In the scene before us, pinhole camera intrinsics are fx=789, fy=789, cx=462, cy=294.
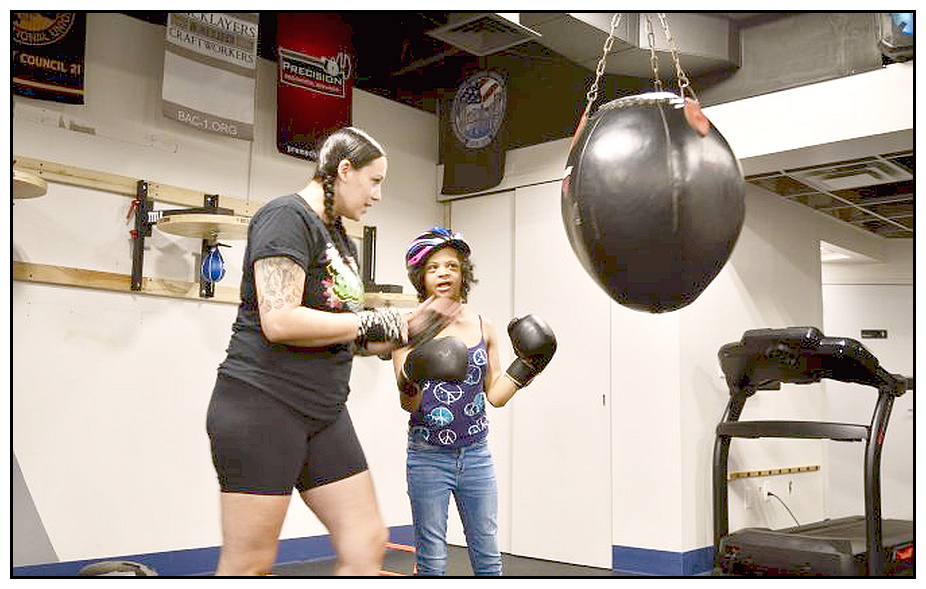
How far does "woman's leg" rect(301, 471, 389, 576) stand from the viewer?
6.00 ft

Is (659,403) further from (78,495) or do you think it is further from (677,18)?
(78,495)

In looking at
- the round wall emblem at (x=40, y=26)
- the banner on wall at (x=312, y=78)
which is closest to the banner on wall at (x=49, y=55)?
the round wall emblem at (x=40, y=26)

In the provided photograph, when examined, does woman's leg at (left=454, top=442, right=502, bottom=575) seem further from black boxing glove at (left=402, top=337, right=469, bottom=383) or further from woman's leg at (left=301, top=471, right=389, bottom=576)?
woman's leg at (left=301, top=471, right=389, bottom=576)

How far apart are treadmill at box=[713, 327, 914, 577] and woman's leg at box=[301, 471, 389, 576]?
212 cm

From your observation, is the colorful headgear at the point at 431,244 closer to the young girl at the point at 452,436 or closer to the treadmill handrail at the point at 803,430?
the young girl at the point at 452,436

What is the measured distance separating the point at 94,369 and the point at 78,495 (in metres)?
0.46

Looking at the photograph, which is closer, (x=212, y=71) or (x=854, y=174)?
(x=212, y=71)

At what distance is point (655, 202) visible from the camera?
70.6 inches

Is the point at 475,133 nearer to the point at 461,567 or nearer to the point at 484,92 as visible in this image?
the point at 484,92

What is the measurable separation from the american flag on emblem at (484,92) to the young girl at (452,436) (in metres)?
1.23

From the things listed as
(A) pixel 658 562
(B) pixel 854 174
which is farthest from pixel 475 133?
(B) pixel 854 174

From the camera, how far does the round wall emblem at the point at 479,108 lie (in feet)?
10.9

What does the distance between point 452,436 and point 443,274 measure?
0.50m

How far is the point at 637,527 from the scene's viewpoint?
12.4 ft
